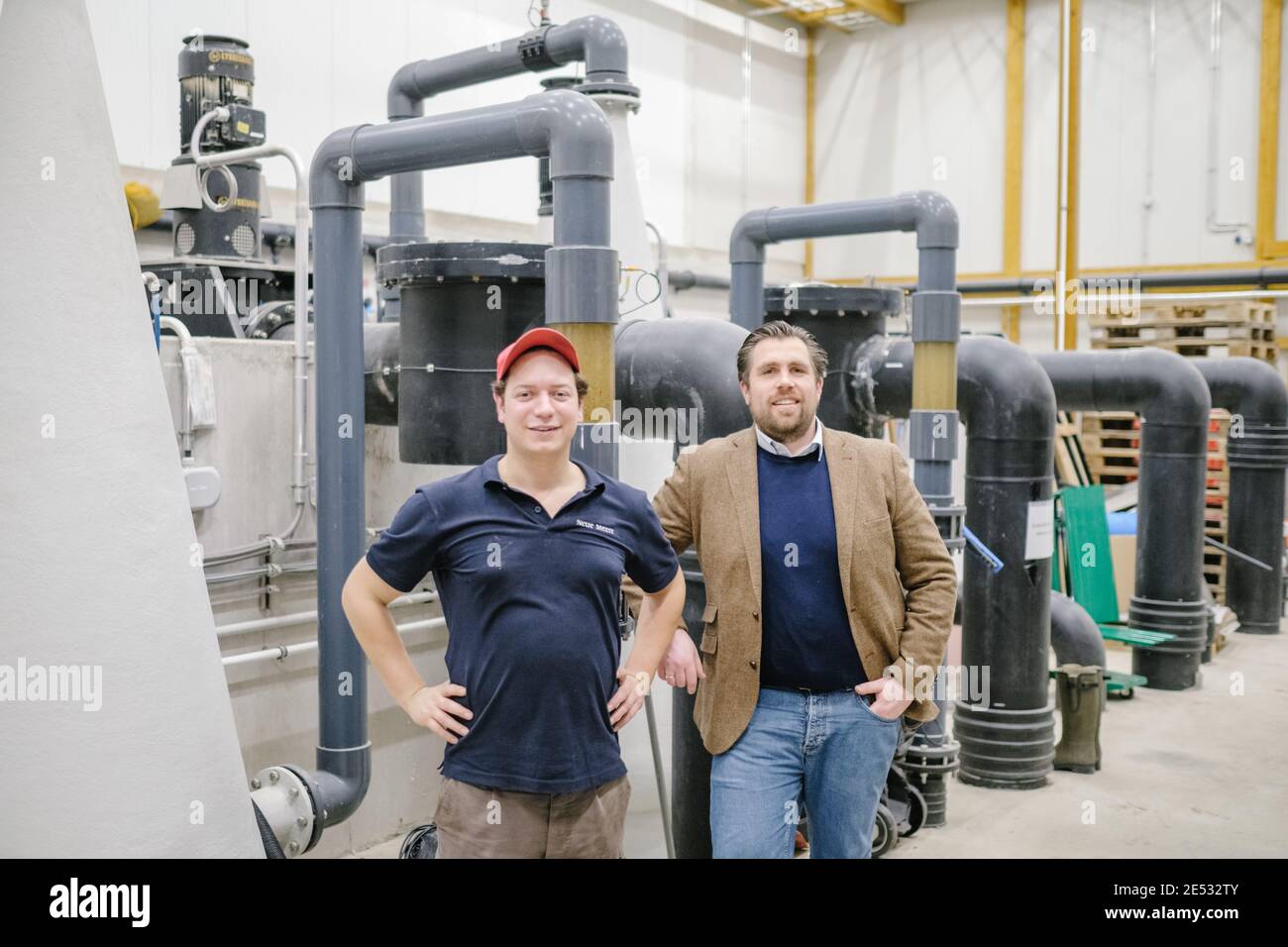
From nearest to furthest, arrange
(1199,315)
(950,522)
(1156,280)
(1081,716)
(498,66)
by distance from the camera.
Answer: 1. (950,522)
2. (498,66)
3. (1081,716)
4. (1199,315)
5. (1156,280)

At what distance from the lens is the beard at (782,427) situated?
2654 millimetres

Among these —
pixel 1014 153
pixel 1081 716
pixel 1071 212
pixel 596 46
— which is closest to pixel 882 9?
pixel 1014 153

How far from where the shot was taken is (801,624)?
2664 millimetres

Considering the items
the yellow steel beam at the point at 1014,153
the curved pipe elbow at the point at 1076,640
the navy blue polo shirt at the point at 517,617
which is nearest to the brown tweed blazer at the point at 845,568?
the navy blue polo shirt at the point at 517,617

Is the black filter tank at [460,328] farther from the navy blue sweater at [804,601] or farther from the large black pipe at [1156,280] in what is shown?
the large black pipe at [1156,280]

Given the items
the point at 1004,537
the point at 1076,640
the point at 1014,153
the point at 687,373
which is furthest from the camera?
the point at 1014,153

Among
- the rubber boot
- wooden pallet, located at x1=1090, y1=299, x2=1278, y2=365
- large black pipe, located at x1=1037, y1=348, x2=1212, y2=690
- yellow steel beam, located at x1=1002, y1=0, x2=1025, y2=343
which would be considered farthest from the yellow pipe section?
yellow steel beam, located at x1=1002, y1=0, x2=1025, y2=343

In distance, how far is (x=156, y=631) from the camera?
8.32ft

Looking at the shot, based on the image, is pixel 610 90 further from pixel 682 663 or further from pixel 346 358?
pixel 682 663

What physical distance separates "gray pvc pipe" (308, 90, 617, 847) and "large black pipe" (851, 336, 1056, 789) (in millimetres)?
2620

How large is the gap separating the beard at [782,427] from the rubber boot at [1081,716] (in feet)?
11.9

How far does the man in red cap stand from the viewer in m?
2.18

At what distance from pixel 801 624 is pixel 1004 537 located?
2994 mm

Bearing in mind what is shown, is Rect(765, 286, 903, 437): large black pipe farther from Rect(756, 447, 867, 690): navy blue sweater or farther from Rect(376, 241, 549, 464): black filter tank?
Rect(756, 447, 867, 690): navy blue sweater
